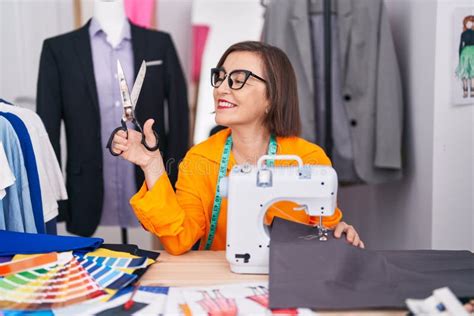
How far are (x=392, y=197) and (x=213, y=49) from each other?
6.19 feet

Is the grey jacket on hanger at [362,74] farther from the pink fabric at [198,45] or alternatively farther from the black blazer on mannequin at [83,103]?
the pink fabric at [198,45]

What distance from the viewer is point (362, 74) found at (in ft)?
8.96

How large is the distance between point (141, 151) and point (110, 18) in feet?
4.28

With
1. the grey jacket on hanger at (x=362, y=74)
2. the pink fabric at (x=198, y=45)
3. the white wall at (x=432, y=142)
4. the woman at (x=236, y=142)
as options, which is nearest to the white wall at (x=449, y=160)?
the white wall at (x=432, y=142)

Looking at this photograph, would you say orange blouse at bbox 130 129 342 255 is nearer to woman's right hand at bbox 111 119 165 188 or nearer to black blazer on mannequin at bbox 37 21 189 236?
woman's right hand at bbox 111 119 165 188

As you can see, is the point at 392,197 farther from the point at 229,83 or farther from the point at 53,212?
the point at 53,212

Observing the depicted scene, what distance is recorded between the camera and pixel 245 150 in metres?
1.78

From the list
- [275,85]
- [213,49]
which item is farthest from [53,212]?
[213,49]

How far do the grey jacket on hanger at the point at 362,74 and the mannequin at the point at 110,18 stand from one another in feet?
2.49

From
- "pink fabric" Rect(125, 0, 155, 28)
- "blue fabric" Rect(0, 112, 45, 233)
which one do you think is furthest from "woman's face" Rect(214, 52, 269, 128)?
"pink fabric" Rect(125, 0, 155, 28)

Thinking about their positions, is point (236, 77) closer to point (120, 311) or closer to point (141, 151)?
point (141, 151)

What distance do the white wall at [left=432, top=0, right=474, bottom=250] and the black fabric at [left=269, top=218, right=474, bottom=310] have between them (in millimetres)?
1009

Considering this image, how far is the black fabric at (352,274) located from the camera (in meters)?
1.17

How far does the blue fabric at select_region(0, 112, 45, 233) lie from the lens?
1788 mm
